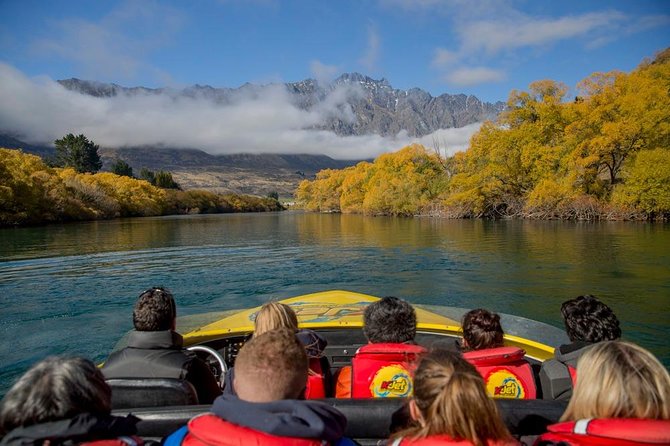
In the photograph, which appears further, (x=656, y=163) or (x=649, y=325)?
(x=656, y=163)

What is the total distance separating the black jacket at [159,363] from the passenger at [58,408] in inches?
42.9

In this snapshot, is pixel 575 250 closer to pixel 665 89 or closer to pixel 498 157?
pixel 665 89

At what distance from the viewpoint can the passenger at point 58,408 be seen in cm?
186

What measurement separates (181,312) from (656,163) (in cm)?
4010

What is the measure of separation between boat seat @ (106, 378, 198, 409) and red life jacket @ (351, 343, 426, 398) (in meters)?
1.16

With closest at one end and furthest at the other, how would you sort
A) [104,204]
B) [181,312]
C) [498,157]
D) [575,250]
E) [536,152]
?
[181,312] < [575,250] < [536,152] < [498,157] < [104,204]

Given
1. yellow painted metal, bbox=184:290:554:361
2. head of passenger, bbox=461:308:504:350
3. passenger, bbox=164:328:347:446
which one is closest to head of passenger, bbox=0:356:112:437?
passenger, bbox=164:328:347:446

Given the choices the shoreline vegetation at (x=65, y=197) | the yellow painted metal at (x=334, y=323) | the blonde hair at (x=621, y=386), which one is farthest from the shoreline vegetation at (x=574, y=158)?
the shoreline vegetation at (x=65, y=197)

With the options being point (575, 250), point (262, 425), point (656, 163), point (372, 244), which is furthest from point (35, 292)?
point (656, 163)

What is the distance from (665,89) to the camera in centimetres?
4128

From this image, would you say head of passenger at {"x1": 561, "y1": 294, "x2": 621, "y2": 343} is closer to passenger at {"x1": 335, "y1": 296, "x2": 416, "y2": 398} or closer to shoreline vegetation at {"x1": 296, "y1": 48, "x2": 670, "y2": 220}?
passenger at {"x1": 335, "y1": 296, "x2": 416, "y2": 398}

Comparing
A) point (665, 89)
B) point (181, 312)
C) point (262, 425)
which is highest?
point (665, 89)

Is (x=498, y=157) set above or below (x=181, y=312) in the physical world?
above

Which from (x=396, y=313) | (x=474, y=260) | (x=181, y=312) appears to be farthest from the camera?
(x=474, y=260)
